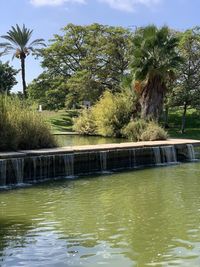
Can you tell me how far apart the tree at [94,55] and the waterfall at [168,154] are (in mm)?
22882

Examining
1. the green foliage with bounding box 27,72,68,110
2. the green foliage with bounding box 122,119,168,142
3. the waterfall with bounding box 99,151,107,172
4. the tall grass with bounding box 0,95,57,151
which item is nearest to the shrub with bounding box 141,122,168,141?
the green foliage with bounding box 122,119,168,142

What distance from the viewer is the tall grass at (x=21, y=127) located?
60.4ft

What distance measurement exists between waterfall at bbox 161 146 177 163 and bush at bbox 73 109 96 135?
17.1m

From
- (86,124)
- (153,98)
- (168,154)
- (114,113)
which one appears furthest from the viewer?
(86,124)

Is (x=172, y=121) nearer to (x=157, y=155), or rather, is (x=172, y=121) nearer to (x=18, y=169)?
→ (x=157, y=155)

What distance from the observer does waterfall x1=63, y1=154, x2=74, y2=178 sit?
58.4ft

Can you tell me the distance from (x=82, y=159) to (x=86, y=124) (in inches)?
838

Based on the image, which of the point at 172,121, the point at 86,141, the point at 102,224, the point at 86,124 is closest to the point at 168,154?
the point at 86,141

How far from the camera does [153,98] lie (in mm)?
30438

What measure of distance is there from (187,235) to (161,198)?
3925 millimetres

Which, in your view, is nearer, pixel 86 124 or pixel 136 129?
pixel 136 129

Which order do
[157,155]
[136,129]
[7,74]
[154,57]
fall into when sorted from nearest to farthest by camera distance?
[157,155], [136,129], [154,57], [7,74]

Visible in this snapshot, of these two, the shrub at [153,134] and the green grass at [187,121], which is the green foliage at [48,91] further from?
the shrub at [153,134]

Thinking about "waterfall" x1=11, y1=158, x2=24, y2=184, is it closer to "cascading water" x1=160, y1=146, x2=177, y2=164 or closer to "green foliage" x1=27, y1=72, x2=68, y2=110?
"cascading water" x1=160, y1=146, x2=177, y2=164
